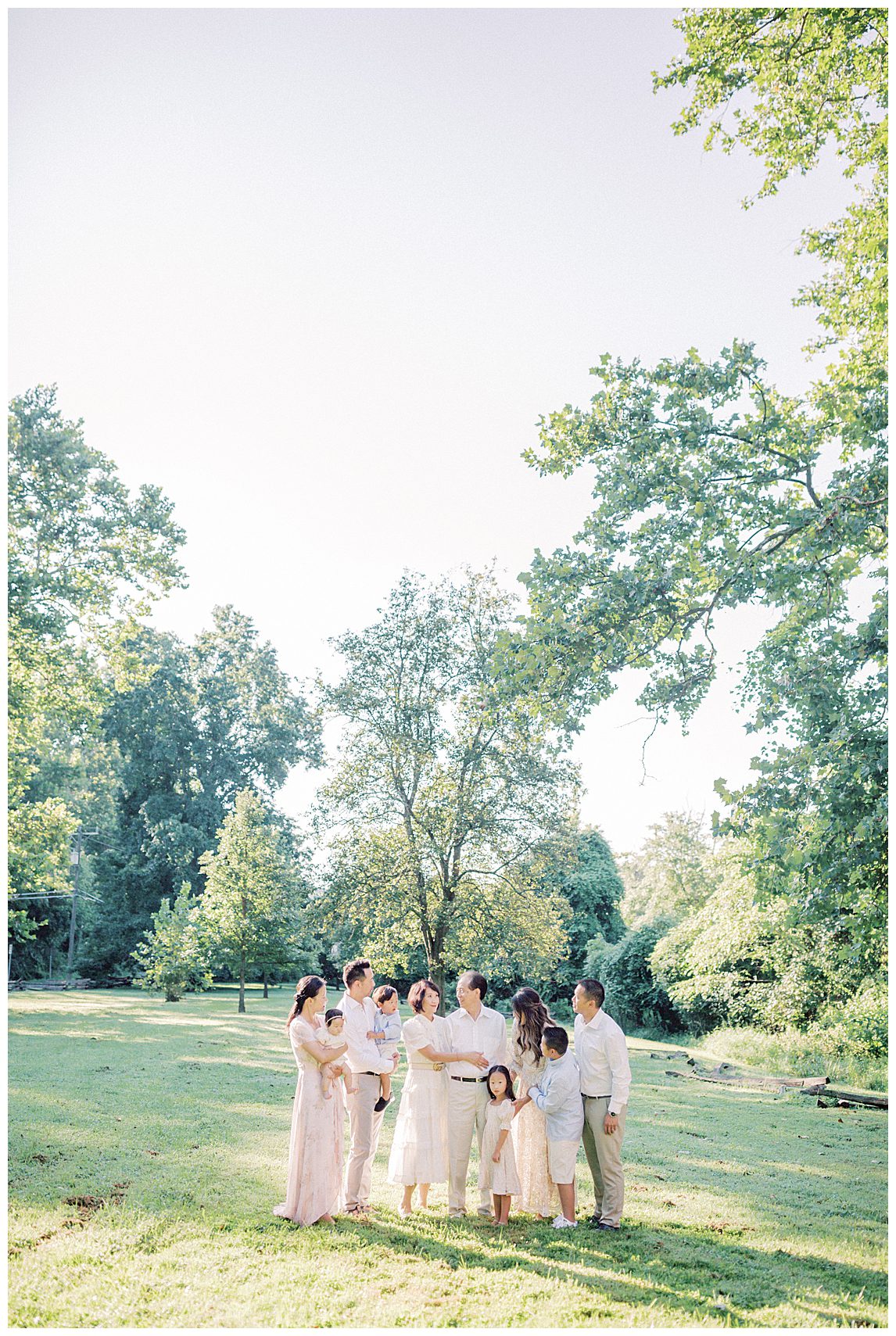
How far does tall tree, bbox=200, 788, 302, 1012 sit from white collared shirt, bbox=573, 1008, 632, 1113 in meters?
19.5

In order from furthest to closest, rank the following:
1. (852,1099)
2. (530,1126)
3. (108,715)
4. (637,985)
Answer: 1. (108,715)
2. (637,985)
3. (852,1099)
4. (530,1126)

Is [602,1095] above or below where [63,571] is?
below

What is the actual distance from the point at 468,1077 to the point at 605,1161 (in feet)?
3.71

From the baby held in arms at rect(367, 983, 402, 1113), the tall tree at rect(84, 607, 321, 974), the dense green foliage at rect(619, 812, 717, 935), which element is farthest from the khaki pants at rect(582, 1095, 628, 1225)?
the tall tree at rect(84, 607, 321, 974)

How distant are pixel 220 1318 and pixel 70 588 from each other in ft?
56.5

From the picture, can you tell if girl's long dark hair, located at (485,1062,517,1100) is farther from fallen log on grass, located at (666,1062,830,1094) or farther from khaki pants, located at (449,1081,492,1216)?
fallen log on grass, located at (666,1062,830,1094)

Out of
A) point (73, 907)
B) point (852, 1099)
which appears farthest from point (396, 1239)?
point (73, 907)

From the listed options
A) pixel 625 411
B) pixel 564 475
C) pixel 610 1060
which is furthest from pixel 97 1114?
pixel 625 411

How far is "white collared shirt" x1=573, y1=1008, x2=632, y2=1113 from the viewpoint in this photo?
6.69 meters

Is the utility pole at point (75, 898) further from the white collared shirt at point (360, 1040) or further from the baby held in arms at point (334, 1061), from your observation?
the baby held in arms at point (334, 1061)

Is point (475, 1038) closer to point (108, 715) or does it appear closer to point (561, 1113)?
point (561, 1113)

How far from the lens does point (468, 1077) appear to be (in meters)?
6.89

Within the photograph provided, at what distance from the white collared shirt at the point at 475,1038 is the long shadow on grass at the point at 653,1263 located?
→ 3.40ft

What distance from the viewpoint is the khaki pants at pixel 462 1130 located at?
269 inches
